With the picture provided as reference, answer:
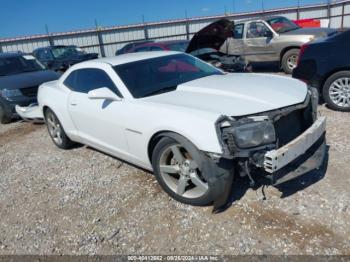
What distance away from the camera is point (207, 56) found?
8.61 meters

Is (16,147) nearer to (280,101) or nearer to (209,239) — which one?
(209,239)

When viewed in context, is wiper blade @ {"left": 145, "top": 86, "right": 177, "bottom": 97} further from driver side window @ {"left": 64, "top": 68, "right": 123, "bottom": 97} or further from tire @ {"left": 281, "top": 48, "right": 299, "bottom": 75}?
tire @ {"left": 281, "top": 48, "right": 299, "bottom": 75}

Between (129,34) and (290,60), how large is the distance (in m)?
13.9

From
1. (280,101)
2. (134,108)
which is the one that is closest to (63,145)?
(134,108)

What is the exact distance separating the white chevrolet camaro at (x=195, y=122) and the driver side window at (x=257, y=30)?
634 centimetres

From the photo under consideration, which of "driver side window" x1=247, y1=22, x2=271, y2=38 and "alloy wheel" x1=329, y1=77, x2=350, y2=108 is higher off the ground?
"driver side window" x1=247, y1=22, x2=271, y2=38

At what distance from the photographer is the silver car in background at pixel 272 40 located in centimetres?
910

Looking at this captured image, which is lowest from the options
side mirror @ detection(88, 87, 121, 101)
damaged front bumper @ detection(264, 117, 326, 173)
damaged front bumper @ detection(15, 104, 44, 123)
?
damaged front bumper @ detection(15, 104, 44, 123)

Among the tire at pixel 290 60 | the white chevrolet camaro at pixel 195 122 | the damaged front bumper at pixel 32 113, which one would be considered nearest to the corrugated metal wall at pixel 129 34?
the tire at pixel 290 60

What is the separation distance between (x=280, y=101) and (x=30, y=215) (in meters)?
2.89

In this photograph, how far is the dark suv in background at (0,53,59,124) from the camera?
695cm

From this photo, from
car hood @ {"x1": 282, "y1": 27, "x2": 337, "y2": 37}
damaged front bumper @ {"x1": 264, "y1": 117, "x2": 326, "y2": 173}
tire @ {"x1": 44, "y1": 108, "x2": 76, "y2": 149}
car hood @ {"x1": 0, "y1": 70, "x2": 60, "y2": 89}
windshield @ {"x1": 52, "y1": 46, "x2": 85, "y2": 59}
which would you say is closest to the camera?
damaged front bumper @ {"x1": 264, "y1": 117, "x2": 326, "y2": 173}

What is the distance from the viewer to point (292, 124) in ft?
10.6

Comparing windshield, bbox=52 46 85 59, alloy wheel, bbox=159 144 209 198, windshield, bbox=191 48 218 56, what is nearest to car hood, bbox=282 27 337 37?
windshield, bbox=191 48 218 56
